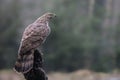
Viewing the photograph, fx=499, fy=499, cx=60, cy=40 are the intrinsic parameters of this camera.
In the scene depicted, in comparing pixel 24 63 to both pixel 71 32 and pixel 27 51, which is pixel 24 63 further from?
pixel 71 32

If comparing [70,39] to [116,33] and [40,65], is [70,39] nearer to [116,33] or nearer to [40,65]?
[116,33]

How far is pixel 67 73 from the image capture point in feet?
61.9

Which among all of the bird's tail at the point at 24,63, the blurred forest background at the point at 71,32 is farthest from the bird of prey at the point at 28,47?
the blurred forest background at the point at 71,32

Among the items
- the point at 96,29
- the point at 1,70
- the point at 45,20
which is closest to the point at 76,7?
the point at 96,29

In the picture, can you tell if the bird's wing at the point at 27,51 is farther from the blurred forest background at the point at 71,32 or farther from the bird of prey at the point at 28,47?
the blurred forest background at the point at 71,32

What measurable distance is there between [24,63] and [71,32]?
48.0ft

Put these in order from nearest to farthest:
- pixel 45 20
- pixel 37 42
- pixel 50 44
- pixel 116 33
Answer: pixel 37 42, pixel 45 20, pixel 50 44, pixel 116 33

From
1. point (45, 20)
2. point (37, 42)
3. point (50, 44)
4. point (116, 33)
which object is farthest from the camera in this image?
point (116, 33)

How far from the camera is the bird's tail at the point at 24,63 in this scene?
4821 millimetres

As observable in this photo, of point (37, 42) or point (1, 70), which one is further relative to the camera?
point (1, 70)

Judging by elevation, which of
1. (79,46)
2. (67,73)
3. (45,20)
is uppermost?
(79,46)

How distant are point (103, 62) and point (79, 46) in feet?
3.82

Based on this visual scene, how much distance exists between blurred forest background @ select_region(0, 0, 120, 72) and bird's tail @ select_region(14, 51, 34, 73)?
1362 centimetres

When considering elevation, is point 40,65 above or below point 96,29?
below
